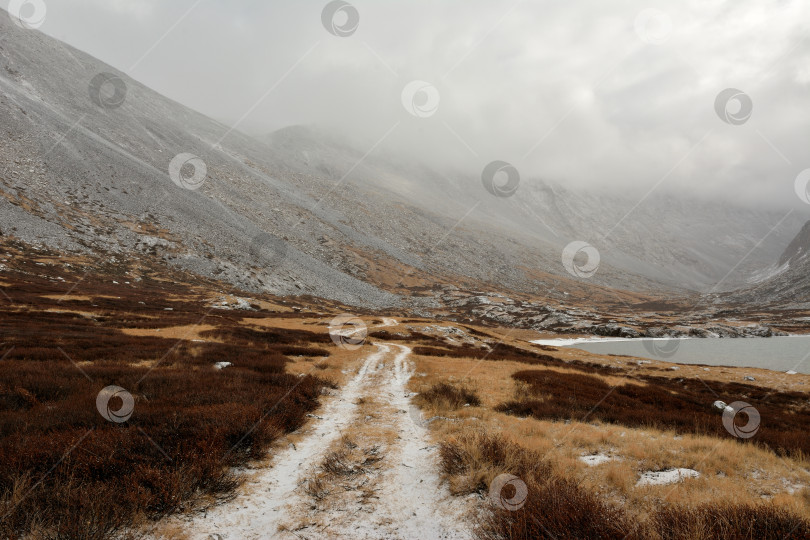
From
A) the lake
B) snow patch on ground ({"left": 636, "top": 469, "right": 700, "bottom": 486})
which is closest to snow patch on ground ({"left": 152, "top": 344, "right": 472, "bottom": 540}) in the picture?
snow patch on ground ({"left": 636, "top": 469, "right": 700, "bottom": 486})

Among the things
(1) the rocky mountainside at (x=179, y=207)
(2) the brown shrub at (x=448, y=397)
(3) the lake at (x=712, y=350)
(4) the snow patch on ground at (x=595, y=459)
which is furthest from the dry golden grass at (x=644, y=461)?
(1) the rocky mountainside at (x=179, y=207)

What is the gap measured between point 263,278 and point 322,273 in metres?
19.9

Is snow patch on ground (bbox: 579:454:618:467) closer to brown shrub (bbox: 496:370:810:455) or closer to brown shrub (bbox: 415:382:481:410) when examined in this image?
brown shrub (bbox: 496:370:810:455)

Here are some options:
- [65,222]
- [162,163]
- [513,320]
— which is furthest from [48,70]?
[513,320]

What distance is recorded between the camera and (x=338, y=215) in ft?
527

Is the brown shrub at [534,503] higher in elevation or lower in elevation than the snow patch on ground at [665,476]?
lower

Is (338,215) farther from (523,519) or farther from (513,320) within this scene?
(523,519)

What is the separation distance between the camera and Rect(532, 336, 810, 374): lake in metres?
54.6

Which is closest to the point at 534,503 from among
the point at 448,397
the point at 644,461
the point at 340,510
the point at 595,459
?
the point at 340,510

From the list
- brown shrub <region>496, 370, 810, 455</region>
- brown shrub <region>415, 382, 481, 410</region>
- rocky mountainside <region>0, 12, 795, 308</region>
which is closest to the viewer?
brown shrub <region>496, 370, 810, 455</region>

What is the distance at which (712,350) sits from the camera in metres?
69.4

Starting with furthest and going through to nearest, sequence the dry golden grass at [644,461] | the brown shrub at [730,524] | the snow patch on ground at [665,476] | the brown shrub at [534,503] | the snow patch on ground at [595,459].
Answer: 1. the snow patch on ground at [595,459]
2. the snow patch on ground at [665,476]
3. the dry golden grass at [644,461]
4. the brown shrub at [534,503]
5. the brown shrub at [730,524]

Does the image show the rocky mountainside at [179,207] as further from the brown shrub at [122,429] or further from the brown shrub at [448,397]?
the brown shrub at [448,397]

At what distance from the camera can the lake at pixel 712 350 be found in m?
54.6
